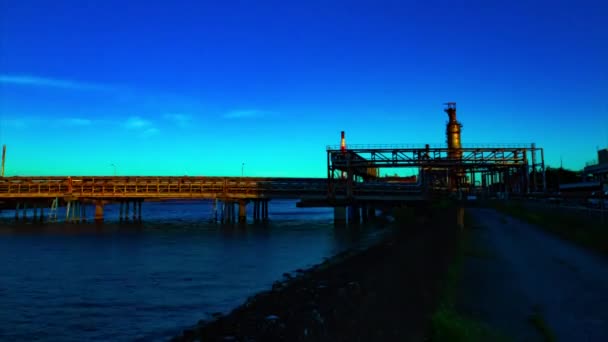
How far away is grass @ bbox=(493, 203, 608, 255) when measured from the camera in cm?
1864

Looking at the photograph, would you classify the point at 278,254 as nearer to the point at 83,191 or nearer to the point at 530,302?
the point at 530,302

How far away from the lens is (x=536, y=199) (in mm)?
40406

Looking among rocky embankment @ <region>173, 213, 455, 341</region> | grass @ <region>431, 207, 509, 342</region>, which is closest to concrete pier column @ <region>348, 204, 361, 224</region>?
rocky embankment @ <region>173, 213, 455, 341</region>

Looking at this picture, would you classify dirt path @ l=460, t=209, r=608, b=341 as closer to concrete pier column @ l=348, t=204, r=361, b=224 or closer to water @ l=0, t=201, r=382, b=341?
water @ l=0, t=201, r=382, b=341

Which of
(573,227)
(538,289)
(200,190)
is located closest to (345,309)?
(538,289)

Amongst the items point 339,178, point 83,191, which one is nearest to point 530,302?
point 339,178

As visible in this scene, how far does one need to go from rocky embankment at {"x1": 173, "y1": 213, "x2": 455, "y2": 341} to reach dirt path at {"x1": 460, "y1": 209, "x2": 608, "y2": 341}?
4.19ft

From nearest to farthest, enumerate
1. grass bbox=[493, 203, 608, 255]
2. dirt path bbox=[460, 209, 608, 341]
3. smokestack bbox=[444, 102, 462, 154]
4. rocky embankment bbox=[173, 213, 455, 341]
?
1. dirt path bbox=[460, 209, 608, 341]
2. rocky embankment bbox=[173, 213, 455, 341]
3. grass bbox=[493, 203, 608, 255]
4. smokestack bbox=[444, 102, 462, 154]

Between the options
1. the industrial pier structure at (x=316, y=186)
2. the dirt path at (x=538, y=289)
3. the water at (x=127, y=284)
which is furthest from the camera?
the industrial pier structure at (x=316, y=186)

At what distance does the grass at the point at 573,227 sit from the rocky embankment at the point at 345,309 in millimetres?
6565

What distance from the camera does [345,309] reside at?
38.2 feet

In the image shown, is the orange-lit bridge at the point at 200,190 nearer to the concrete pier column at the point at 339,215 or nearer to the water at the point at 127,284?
the concrete pier column at the point at 339,215

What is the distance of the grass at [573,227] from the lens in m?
18.6

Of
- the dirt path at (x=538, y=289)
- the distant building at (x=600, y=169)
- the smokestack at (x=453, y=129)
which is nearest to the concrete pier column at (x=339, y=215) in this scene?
the smokestack at (x=453, y=129)
